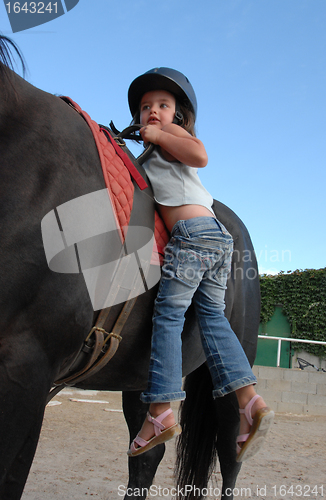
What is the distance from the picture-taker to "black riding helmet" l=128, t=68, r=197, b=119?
194 cm

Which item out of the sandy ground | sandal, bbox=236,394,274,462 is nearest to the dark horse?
sandal, bbox=236,394,274,462

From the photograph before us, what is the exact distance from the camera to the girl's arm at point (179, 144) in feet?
5.74

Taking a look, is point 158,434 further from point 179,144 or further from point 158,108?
point 158,108

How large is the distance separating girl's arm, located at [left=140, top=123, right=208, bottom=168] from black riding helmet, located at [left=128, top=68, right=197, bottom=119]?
0.26m

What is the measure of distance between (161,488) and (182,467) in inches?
23.9

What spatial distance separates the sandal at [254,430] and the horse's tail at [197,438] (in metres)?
1.05

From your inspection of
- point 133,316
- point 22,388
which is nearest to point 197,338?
point 133,316

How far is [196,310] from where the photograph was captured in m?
1.81

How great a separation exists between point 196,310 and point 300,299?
13207mm

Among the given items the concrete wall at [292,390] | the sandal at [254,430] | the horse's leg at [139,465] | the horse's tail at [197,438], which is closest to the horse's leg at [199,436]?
the horse's tail at [197,438]

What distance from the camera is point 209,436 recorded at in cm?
271

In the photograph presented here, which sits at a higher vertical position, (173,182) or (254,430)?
(173,182)

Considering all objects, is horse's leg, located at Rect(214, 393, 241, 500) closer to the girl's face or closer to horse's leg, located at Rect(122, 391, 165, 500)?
horse's leg, located at Rect(122, 391, 165, 500)

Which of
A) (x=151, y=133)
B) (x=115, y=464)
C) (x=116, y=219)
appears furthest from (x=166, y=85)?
(x=115, y=464)
